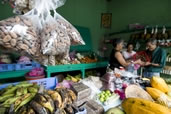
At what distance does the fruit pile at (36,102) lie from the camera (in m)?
0.64

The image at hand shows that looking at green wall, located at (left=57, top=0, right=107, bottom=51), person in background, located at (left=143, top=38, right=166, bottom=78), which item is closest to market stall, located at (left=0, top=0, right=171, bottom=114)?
person in background, located at (left=143, top=38, right=166, bottom=78)

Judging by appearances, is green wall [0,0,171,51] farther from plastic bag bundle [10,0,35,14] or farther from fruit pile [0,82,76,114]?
plastic bag bundle [10,0,35,14]

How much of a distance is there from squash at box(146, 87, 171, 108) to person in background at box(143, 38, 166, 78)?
1193mm

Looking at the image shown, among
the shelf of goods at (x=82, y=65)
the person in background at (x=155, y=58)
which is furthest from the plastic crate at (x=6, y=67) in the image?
the person in background at (x=155, y=58)

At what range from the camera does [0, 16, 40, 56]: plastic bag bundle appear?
1.54ft

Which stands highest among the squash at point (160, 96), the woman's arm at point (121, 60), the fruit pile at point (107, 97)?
the woman's arm at point (121, 60)

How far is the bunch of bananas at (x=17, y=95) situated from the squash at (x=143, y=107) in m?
0.67

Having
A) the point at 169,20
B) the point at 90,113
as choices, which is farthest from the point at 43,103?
the point at 169,20

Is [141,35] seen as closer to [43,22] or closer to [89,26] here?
[89,26]

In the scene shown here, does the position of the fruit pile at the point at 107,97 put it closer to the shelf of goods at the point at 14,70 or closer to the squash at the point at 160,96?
the squash at the point at 160,96

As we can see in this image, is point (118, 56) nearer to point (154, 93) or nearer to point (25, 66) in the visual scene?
point (154, 93)

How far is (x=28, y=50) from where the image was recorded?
507 millimetres

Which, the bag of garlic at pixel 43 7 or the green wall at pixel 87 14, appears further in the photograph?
the green wall at pixel 87 14

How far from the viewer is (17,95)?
0.88m
